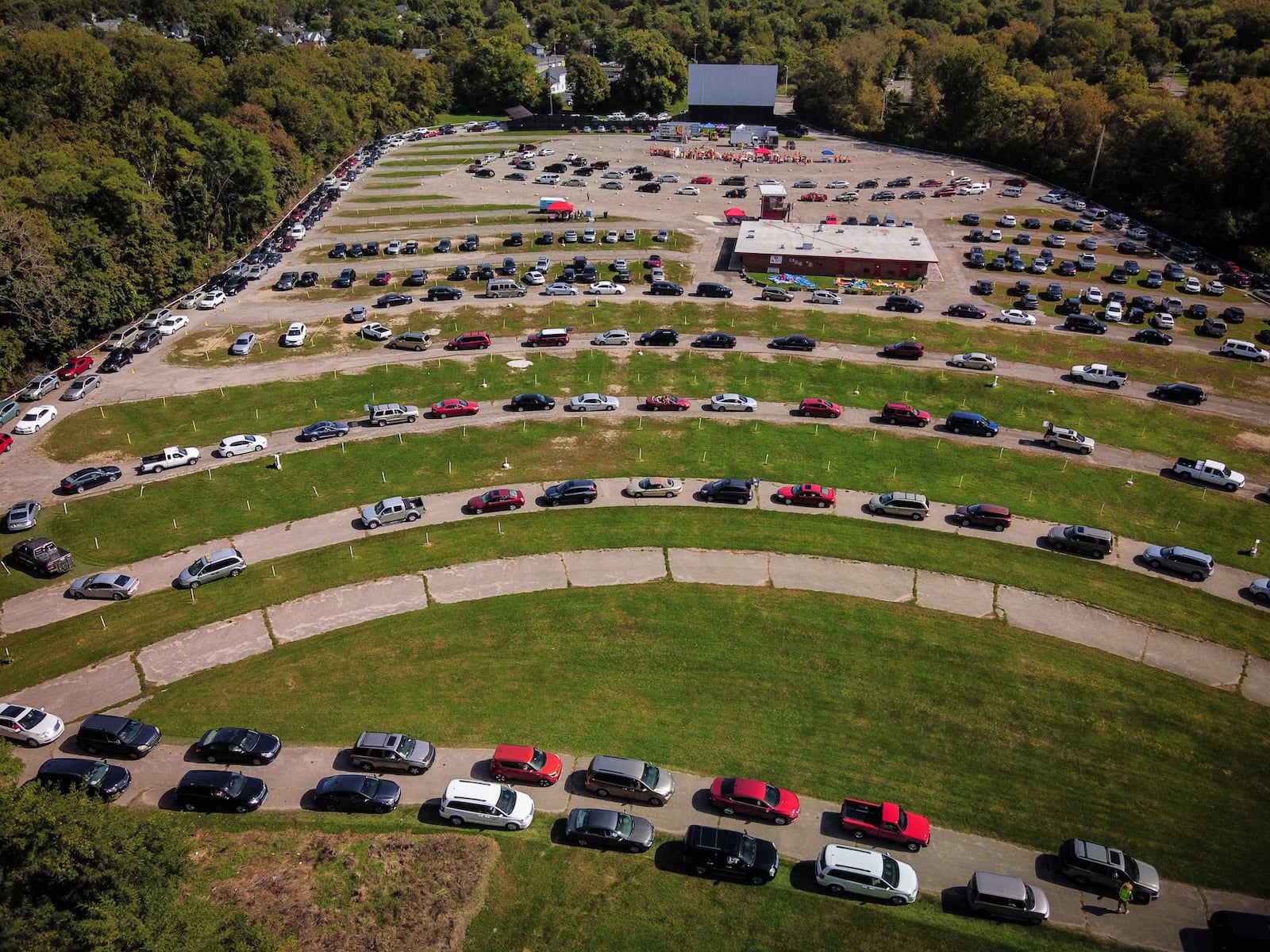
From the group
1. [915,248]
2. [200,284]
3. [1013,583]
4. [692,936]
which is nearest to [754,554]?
[1013,583]

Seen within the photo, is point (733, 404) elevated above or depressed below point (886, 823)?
above

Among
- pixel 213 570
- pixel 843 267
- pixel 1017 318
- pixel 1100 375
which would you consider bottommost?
pixel 213 570

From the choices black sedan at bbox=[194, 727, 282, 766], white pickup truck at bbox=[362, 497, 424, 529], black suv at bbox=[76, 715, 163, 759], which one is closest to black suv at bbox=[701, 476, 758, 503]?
A: white pickup truck at bbox=[362, 497, 424, 529]

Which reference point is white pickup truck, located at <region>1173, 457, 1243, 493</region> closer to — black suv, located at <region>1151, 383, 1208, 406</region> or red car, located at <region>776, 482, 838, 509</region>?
black suv, located at <region>1151, 383, 1208, 406</region>

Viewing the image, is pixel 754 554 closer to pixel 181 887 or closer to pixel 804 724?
pixel 804 724

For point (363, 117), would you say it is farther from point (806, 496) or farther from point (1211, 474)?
point (1211, 474)

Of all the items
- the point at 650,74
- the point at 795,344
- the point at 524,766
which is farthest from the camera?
the point at 650,74

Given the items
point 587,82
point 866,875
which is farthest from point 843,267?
point 587,82
